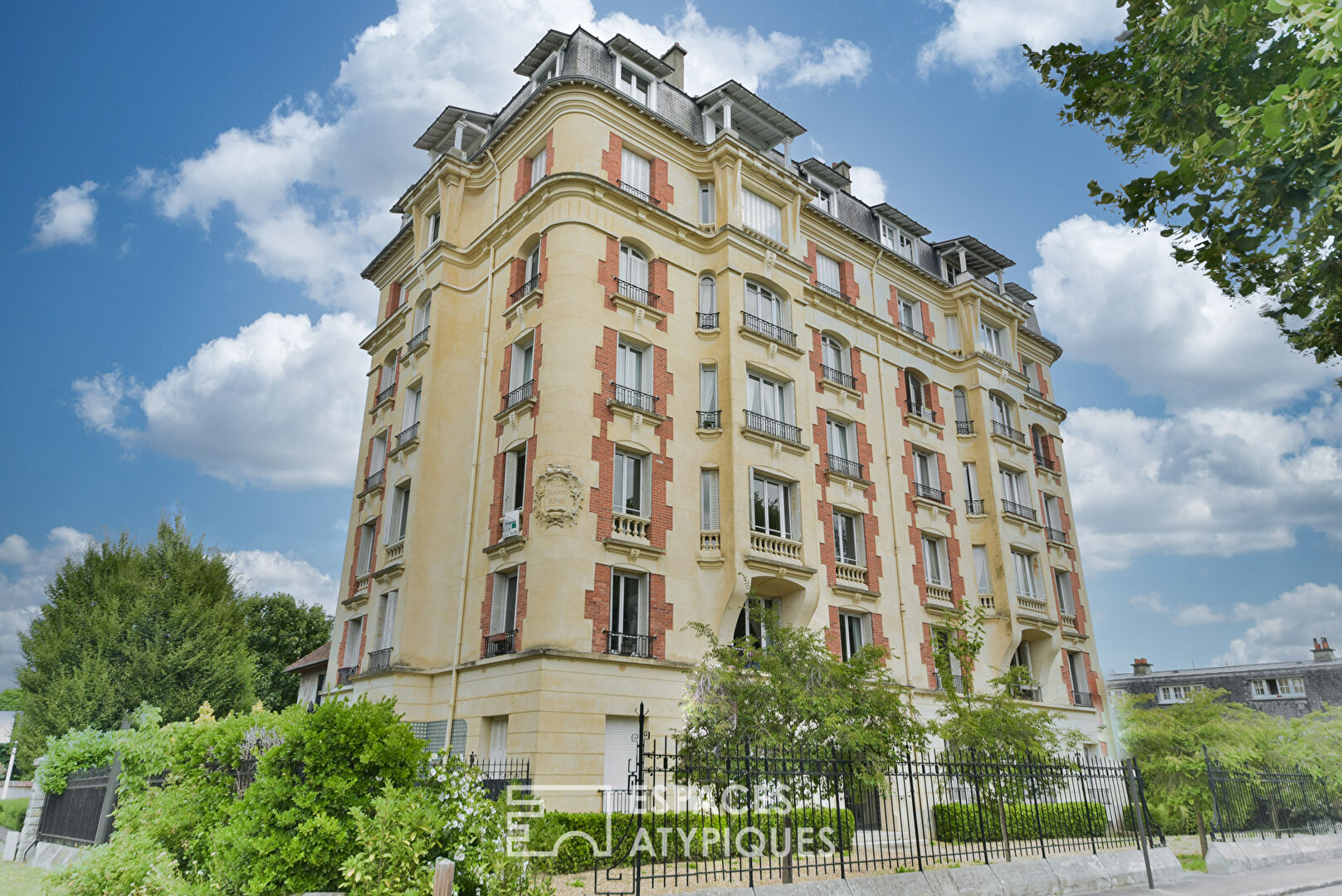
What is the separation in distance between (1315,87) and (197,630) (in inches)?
1461

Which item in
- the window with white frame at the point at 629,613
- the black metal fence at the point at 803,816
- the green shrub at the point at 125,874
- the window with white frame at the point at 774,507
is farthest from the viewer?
the window with white frame at the point at 774,507

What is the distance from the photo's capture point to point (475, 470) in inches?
955

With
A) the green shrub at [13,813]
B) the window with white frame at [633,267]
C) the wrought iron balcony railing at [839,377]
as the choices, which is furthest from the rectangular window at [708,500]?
the green shrub at [13,813]

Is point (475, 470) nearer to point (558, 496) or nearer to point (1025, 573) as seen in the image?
point (558, 496)

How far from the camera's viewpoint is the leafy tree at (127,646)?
29.7 metres

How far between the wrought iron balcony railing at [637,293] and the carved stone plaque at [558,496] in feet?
20.2

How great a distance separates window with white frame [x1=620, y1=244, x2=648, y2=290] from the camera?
24.6 meters

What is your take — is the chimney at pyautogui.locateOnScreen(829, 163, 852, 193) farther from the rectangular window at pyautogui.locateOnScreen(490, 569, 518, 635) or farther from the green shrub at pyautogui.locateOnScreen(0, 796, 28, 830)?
the green shrub at pyautogui.locateOnScreen(0, 796, 28, 830)

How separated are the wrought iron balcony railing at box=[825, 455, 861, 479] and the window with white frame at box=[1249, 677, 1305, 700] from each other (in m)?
50.1

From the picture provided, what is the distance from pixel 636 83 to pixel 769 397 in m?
11.6

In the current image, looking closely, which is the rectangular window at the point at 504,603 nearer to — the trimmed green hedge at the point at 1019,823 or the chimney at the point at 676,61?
the trimmed green hedge at the point at 1019,823

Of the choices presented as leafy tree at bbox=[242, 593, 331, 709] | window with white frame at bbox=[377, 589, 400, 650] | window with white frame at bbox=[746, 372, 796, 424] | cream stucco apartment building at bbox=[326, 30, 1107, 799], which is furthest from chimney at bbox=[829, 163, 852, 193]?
leafy tree at bbox=[242, 593, 331, 709]

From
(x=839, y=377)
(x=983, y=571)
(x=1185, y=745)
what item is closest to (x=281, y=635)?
(x=839, y=377)

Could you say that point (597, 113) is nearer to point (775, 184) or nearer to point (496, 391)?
point (775, 184)
